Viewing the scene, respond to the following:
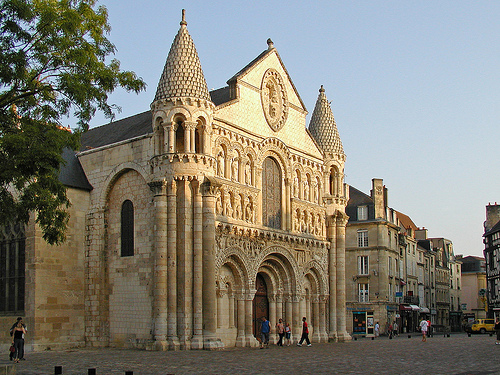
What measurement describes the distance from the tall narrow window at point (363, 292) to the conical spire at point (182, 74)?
3228cm

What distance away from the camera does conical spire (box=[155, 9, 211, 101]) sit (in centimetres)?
2966

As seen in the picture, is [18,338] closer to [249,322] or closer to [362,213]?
[249,322]

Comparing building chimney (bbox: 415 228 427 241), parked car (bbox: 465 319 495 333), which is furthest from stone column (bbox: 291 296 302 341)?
building chimney (bbox: 415 228 427 241)

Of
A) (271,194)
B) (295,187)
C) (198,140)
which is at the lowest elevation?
(271,194)

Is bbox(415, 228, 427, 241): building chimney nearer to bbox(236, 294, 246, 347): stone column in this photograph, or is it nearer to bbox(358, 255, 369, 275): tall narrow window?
bbox(358, 255, 369, 275): tall narrow window

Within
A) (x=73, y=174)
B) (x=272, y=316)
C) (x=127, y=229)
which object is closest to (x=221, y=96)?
(x=73, y=174)

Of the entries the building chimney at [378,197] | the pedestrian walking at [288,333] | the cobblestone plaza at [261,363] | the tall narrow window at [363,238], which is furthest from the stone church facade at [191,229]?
the building chimney at [378,197]

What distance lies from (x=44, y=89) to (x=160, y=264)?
11.6 meters

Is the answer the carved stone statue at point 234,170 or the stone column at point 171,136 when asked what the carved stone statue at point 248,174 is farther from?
the stone column at point 171,136

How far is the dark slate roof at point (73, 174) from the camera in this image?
32434mm

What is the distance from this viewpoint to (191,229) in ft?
94.4

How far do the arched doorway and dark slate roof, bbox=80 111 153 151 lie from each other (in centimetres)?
983

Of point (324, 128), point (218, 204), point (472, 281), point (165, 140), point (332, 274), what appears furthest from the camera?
Result: point (472, 281)

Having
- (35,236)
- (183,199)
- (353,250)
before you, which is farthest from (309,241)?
(353,250)
